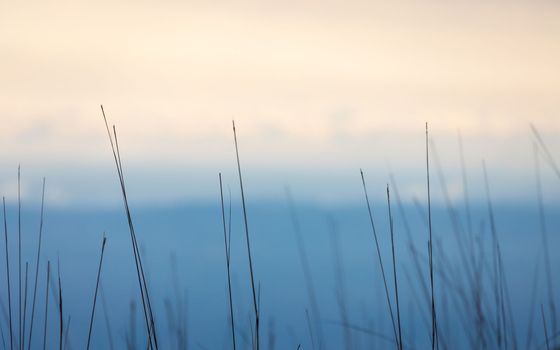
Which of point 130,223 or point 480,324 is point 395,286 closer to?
point 480,324

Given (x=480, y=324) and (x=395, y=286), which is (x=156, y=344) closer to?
(x=395, y=286)

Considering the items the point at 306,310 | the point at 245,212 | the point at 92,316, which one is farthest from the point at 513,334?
the point at 92,316

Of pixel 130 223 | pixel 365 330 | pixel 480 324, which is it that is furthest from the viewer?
pixel 365 330

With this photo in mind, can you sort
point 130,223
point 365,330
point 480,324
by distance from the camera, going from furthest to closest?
point 365,330 < point 480,324 < point 130,223

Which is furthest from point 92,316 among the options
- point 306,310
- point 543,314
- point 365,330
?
point 543,314

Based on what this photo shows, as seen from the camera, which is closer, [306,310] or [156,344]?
[156,344]

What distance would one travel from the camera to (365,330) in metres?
2.05

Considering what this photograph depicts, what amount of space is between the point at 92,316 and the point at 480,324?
94cm

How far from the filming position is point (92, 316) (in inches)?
73.8

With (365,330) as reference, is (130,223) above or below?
above

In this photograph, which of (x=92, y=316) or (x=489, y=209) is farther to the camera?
(x=489, y=209)

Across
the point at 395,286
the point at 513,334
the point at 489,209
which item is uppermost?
the point at 489,209

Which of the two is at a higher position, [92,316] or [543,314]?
[92,316]

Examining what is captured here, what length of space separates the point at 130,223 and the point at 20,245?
0.48 m
